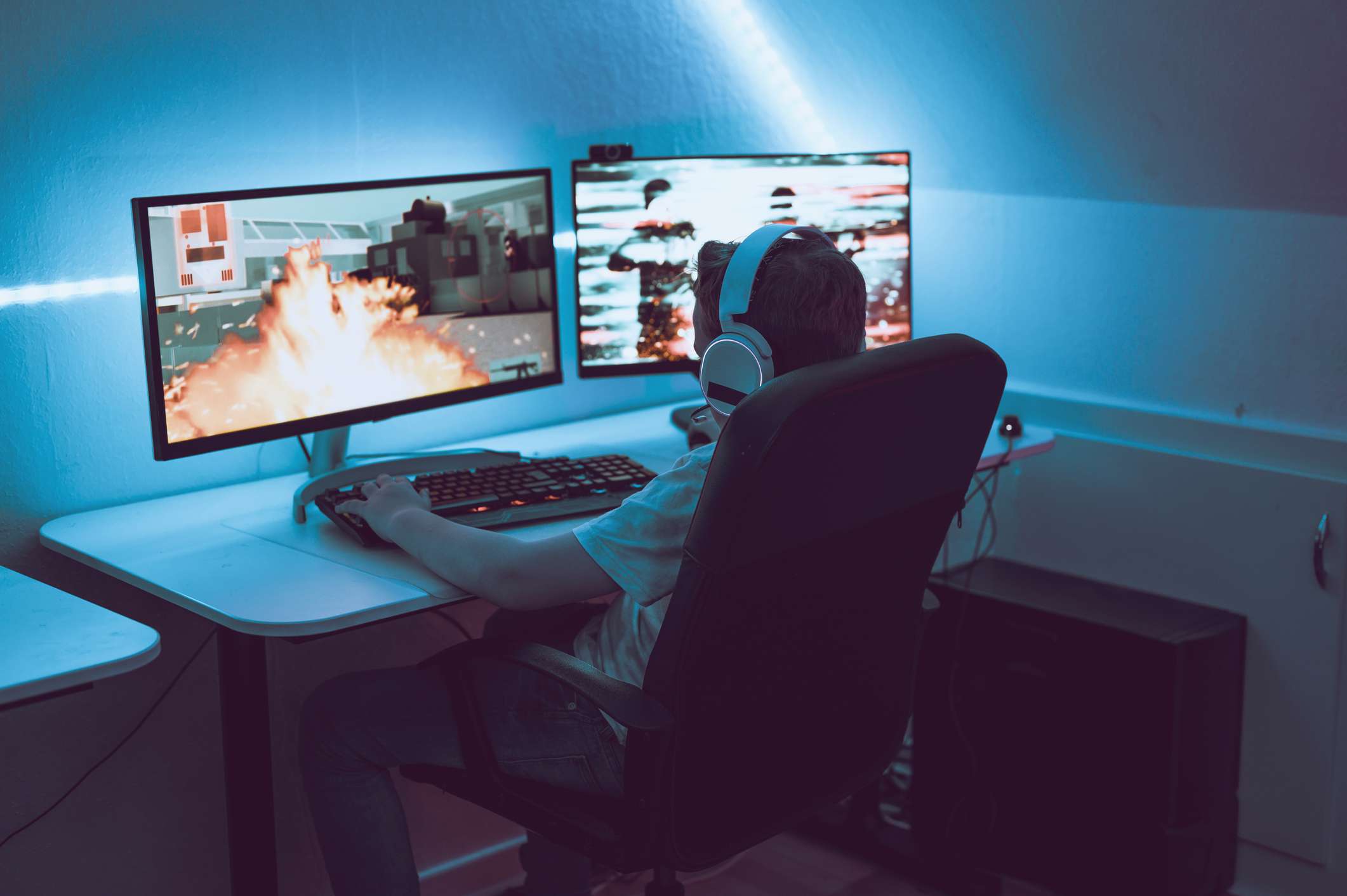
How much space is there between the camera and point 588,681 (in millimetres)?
1479

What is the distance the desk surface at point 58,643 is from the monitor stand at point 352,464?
40 centimetres

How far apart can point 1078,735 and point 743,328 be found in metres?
1.27

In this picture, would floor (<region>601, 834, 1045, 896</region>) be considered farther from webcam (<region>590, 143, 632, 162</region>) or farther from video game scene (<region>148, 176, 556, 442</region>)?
webcam (<region>590, 143, 632, 162</region>)

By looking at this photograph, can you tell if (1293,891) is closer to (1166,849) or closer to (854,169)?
(1166,849)

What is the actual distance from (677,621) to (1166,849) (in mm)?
1331

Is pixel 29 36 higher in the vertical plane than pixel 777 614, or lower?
higher

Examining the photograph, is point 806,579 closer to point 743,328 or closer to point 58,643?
point 743,328

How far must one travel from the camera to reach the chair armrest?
1428 millimetres

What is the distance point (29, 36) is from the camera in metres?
1.89

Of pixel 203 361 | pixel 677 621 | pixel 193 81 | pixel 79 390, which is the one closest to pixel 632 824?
pixel 677 621

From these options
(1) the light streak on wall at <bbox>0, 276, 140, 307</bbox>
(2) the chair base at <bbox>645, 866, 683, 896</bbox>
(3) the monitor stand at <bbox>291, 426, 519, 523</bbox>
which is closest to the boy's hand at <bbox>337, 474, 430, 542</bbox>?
(3) the monitor stand at <bbox>291, 426, 519, 523</bbox>

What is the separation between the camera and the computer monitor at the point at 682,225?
237 centimetres

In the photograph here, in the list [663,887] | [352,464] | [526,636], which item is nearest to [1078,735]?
[663,887]

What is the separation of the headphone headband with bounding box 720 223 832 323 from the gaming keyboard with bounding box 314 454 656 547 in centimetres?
51
